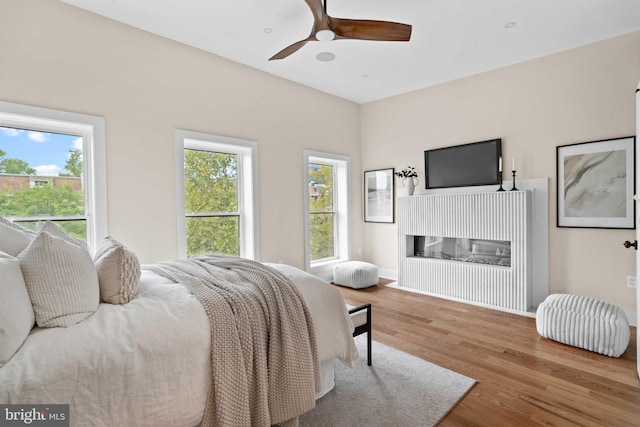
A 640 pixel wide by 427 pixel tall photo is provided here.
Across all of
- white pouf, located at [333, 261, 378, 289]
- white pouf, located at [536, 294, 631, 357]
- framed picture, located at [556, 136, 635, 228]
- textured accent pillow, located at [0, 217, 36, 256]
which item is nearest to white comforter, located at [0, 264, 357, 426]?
textured accent pillow, located at [0, 217, 36, 256]

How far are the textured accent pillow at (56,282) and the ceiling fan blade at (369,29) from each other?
220cm

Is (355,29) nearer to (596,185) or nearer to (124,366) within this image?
(124,366)

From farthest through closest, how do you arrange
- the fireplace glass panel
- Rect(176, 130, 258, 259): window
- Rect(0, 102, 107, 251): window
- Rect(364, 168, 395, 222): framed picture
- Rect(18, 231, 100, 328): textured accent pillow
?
Rect(364, 168, 395, 222): framed picture → the fireplace glass panel → Rect(176, 130, 258, 259): window → Rect(0, 102, 107, 251): window → Rect(18, 231, 100, 328): textured accent pillow

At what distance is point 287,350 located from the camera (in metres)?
1.56

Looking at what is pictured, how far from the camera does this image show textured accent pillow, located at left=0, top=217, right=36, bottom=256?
58.3 inches

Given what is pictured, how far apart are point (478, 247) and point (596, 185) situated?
4.43 ft

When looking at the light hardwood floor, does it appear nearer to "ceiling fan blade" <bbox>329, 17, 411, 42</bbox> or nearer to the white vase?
the white vase

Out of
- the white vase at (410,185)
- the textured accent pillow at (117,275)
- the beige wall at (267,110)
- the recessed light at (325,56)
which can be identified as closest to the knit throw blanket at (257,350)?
the textured accent pillow at (117,275)

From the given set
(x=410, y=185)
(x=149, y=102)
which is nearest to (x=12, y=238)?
(x=149, y=102)

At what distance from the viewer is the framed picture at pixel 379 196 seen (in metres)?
4.92

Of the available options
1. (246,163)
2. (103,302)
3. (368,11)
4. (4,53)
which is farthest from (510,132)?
(4,53)

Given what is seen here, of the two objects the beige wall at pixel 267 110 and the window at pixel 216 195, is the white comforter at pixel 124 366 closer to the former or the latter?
the beige wall at pixel 267 110

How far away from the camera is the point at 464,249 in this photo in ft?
13.5

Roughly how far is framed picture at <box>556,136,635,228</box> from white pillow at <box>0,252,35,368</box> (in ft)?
14.4
